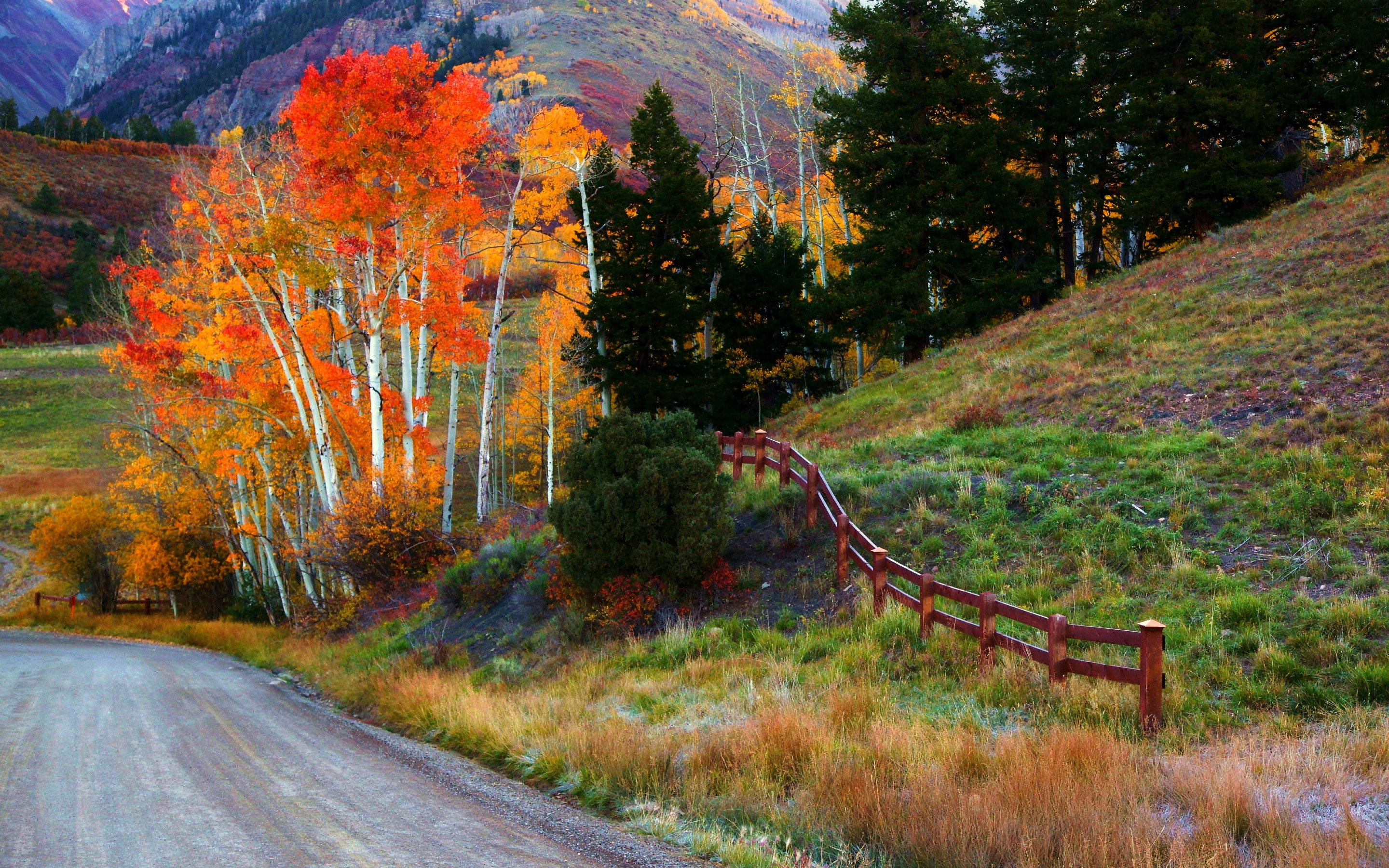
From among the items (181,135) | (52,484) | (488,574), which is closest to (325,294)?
(488,574)

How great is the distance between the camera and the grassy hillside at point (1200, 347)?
47.8 feet

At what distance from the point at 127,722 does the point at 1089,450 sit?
14.9m

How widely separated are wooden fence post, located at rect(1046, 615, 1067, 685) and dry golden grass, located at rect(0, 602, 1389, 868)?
0.21 metres

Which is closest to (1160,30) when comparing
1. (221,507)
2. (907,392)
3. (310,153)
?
(907,392)

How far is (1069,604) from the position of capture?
31.2 ft

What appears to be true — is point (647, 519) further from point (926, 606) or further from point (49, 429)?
point (49, 429)

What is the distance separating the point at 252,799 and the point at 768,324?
2634cm

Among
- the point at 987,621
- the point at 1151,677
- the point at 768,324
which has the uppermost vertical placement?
the point at 768,324

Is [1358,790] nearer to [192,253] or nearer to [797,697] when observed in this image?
[797,697]

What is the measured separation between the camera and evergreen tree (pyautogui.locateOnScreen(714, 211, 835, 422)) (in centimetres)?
3089

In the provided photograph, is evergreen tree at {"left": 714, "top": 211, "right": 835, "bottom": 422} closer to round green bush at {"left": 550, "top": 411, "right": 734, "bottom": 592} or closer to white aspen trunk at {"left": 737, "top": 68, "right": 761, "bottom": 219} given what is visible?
white aspen trunk at {"left": 737, "top": 68, "right": 761, "bottom": 219}

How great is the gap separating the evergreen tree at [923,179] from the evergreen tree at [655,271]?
526 centimetres

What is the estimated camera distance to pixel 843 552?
11.9 m

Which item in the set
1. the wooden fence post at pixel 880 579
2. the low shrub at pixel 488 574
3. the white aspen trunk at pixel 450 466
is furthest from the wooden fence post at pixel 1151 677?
the white aspen trunk at pixel 450 466
